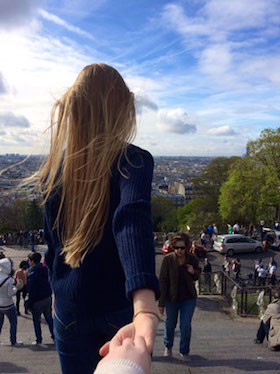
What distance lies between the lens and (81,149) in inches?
54.6

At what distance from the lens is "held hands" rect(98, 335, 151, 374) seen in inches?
31.4

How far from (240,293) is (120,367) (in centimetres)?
874

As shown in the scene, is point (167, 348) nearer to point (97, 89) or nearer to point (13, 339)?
point (13, 339)

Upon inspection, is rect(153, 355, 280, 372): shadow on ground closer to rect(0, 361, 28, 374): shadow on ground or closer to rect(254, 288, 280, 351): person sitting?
rect(254, 288, 280, 351): person sitting

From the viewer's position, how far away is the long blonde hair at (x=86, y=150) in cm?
133

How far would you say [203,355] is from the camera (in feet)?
14.8

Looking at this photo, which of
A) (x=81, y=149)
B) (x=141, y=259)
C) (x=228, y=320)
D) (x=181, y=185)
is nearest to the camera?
(x=141, y=259)

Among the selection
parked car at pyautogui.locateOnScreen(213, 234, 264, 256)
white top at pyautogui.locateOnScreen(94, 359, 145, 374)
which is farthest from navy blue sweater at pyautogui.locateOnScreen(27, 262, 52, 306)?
parked car at pyautogui.locateOnScreen(213, 234, 264, 256)

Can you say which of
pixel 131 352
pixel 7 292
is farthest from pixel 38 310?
pixel 131 352

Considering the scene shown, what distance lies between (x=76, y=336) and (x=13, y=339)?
15.4 feet

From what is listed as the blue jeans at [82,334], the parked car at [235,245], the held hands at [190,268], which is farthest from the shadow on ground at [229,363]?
the parked car at [235,245]

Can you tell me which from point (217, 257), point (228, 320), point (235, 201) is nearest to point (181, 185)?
point (235, 201)

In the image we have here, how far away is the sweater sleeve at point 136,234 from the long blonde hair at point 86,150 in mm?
166

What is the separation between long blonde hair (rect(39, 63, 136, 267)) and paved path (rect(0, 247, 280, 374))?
3.03m
